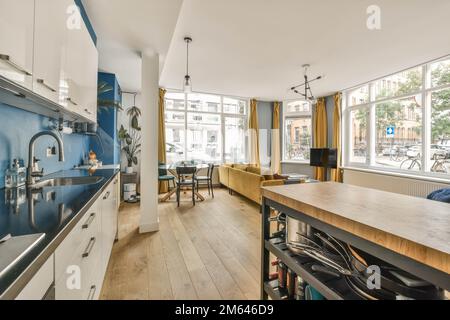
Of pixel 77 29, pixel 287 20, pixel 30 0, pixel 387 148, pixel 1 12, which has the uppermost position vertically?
pixel 287 20

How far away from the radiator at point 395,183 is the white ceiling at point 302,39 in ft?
7.16

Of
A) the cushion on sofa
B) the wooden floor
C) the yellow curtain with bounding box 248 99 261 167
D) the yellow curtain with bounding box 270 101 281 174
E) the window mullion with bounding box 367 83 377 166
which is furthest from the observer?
the yellow curtain with bounding box 270 101 281 174

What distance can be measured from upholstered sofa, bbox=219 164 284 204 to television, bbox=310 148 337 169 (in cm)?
215

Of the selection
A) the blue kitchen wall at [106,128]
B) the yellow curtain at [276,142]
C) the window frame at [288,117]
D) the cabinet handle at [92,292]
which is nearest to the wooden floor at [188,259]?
the cabinet handle at [92,292]

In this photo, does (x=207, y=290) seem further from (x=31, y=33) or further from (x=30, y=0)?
(x=30, y=0)

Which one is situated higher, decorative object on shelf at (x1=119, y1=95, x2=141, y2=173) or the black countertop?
decorative object on shelf at (x1=119, y1=95, x2=141, y2=173)

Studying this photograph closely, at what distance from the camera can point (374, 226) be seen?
624mm

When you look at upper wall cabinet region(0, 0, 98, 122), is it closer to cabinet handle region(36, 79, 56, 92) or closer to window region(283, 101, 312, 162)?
cabinet handle region(36, 79, 56, 92)

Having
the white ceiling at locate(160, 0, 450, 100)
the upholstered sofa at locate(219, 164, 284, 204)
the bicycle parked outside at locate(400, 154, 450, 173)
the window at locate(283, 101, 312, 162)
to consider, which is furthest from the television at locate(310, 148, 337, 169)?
the upholstered sofa at locate(219, 164, 284, 204)

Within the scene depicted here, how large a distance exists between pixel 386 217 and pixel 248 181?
3471mm

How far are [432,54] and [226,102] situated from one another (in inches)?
183

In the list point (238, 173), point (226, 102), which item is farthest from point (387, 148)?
point (226, 102)

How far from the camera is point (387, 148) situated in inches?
188

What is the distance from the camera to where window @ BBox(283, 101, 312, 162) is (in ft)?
22.1
